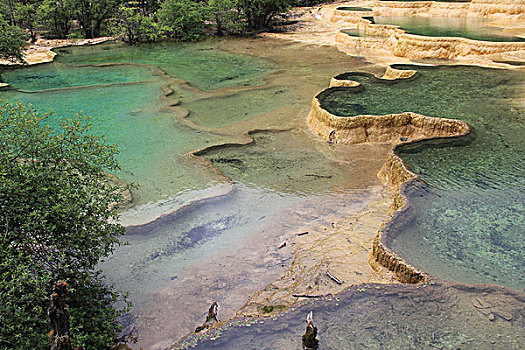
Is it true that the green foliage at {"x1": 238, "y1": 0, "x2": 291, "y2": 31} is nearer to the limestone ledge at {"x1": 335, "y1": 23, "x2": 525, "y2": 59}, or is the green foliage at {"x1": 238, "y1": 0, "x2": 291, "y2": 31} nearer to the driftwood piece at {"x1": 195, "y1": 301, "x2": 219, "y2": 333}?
the limestone ledge at {"x1": 335, "y1": 23, "x2": 525, "y2": 59}

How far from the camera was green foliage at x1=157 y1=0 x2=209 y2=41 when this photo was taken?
27875 millimetres

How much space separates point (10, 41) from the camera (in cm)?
2050

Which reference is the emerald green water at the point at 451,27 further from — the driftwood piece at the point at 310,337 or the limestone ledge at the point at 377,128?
the driftwood piece at the point at 310,337

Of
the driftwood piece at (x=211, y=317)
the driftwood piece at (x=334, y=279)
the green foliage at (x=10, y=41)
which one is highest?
the green foliage at (x=10, y=41)

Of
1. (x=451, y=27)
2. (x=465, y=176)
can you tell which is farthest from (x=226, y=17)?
(x=465, y=176)

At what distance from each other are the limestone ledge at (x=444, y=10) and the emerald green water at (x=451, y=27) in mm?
725

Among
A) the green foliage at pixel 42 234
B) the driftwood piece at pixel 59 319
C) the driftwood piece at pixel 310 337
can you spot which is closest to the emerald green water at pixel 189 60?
the green foliage at pixel 42 234

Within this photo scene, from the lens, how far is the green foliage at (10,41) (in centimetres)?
2047

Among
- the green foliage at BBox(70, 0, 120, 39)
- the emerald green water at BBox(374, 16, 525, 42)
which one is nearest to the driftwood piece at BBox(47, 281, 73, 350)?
the emerald green water at BBox(374, 16, 525, 42)

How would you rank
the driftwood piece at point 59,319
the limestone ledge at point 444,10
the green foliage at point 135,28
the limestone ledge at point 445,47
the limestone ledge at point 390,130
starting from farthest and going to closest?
the green foliage at point 135,28
the limestone ledge at point 444,10
the limestone ledge at point 445,47
the limestone ledge at point 390,130
the driftwood piece at point 59,319

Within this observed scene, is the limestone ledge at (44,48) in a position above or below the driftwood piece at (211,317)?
above

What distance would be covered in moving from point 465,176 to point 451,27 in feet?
56.0

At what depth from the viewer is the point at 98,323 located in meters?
5.30

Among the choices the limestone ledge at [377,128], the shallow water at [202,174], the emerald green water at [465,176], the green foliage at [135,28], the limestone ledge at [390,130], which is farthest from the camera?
the green foliage at [135,28]
